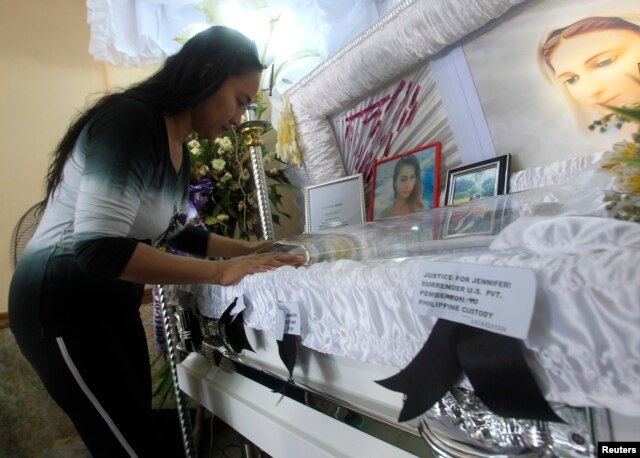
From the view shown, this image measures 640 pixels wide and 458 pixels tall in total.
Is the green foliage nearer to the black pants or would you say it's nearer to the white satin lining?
the black pants

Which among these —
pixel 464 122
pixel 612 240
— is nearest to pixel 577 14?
pixel 464 122

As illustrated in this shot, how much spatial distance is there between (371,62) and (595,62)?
522 mm

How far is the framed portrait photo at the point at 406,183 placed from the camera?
38.7 inches

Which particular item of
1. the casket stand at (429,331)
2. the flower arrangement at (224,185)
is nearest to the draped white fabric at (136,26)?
the flower arrangement at (224,185)

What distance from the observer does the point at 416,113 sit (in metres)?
1.05

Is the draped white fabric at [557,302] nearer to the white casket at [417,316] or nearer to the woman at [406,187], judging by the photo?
the white casket at [417,316]

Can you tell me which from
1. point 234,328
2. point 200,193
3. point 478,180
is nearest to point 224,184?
point 200,193

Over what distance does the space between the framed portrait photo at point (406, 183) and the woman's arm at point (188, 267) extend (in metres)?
0.45

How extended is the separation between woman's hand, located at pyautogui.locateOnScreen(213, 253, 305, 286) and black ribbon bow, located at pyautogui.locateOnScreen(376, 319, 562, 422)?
1.17 ft

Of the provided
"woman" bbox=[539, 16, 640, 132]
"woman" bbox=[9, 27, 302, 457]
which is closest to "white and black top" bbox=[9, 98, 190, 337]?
"woman" bbox=[9, 27, 302, 457]

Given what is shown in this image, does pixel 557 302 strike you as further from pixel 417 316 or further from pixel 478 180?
pixel 478 180

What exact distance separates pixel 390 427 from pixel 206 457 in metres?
1.36

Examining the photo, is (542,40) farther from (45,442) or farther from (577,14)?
(45,442)

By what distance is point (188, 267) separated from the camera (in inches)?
25.7
